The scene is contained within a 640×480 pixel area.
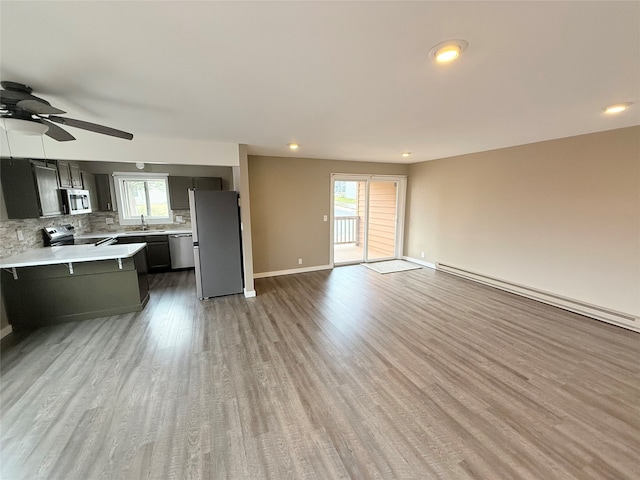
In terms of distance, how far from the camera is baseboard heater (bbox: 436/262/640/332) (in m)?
3.11

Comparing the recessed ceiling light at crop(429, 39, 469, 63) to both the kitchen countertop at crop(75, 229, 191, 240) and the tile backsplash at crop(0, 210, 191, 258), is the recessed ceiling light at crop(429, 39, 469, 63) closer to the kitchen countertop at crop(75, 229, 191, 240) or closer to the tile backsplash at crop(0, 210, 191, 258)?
the tile backsplash at crop(0, 210, 191, 258)

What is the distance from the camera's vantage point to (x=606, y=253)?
324cm

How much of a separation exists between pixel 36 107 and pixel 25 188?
272 centimetres

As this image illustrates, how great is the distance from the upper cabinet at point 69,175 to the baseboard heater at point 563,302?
7329 mm

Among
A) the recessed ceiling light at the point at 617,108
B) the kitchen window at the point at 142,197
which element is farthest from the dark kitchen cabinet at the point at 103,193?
the recessed ceiling light at the point at 617,108

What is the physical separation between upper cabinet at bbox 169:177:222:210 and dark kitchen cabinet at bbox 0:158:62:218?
200cm

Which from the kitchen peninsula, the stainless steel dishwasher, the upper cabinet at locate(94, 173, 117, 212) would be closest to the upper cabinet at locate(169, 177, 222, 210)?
the stainless steel dishwasher

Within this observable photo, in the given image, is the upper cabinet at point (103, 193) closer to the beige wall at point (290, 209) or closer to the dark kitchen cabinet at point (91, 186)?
the dark kitchen cabinet at point (91, 186)

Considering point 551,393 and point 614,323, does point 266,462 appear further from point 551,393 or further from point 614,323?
point 614,323

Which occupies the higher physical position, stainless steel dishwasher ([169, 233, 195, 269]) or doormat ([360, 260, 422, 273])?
stainless steel dishwasher ([169, 233, 195, 269])

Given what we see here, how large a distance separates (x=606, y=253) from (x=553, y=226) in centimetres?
65

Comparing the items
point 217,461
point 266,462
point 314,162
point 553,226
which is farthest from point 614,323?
point 314,162

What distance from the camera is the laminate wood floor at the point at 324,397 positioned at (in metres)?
1.56

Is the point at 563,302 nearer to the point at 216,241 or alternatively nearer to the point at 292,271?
the point at 292,271
